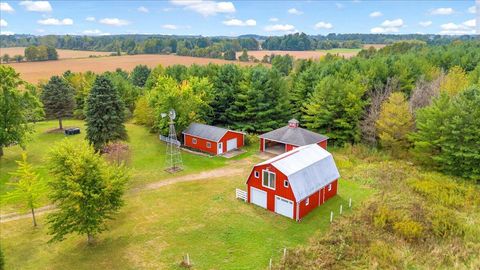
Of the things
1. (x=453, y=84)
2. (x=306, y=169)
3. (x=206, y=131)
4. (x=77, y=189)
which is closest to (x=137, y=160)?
(x=206, y=131)

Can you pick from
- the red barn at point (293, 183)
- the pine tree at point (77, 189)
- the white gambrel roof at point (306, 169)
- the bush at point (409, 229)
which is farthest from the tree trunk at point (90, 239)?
the bush at point (409, 229)

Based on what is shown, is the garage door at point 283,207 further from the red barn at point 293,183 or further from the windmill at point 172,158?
the windmill at point 172,158

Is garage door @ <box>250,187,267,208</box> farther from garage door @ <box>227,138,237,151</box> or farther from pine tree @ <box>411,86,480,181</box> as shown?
pine tree @ <box>411,86,480,181</box>

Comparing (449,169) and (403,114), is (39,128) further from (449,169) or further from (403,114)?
(449,169)

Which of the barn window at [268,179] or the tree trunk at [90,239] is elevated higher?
the barn window at [268,179]

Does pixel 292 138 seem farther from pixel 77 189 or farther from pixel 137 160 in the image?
pixel 77 189

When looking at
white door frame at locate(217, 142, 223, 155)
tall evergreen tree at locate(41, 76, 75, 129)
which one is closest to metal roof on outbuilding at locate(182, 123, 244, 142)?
white door frame at locate(217, 142, 223, 155)

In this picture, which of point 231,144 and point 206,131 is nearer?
point 206,131
